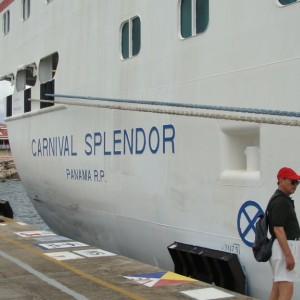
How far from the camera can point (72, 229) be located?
863 cm

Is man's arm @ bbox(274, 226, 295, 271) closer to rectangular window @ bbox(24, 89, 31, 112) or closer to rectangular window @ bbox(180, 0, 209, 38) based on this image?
rectangular window @ bbox(180, 0, 209, 38)

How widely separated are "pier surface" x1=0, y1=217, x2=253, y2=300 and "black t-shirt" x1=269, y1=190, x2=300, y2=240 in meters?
0.99

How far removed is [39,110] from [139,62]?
128 inches

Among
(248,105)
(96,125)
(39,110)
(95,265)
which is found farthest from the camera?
(39,110)

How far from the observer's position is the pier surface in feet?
14.8

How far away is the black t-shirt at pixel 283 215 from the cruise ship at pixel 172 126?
1.83 ft

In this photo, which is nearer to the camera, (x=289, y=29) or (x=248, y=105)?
(x=289, y=29)

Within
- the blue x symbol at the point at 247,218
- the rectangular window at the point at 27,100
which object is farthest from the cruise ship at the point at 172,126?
the rectangular window at the point at 27,100

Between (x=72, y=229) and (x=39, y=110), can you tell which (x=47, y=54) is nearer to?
(x=39, y=110)

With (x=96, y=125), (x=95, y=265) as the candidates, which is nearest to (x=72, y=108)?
(x=96, y=125)

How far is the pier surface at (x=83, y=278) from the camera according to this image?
14.8 ft

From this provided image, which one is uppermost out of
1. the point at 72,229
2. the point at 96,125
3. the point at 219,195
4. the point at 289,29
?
the point at 289,29

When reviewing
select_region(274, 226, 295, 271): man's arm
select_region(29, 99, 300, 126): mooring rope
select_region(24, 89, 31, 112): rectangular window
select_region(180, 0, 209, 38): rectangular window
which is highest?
select_region(180, 0, 209, 38): rectangular window

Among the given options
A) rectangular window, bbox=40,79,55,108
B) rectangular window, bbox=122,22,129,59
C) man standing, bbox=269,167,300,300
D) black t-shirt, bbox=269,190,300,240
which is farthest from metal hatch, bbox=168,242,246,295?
rectangular window, bbox=40,79,55,108
